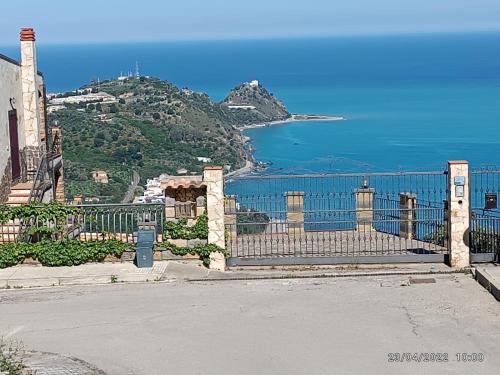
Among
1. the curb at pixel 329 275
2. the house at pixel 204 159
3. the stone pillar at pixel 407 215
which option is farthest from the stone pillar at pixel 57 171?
the house at pixel 204 159

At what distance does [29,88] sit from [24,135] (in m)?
1.26

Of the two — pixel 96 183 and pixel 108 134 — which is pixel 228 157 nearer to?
pixel 108 134

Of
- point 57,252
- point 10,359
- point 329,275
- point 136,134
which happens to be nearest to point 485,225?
point 329,275

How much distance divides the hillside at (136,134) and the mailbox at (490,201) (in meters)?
28.4

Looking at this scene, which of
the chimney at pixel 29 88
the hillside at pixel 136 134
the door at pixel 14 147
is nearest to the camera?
the door at pixel 14 147

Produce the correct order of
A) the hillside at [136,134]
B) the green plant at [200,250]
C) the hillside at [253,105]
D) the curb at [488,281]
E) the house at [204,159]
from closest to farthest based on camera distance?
1. the curb at [488,281]
2. the green plant at [200,250]
3. the hillside at [136,134]
4. the house at [204,159]
5. the hillside at [253,105]

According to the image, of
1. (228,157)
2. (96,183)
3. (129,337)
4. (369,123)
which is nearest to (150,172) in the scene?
(96,183)

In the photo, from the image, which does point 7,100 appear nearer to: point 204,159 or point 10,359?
point 10,359

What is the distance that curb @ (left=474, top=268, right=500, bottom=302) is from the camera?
600 inches

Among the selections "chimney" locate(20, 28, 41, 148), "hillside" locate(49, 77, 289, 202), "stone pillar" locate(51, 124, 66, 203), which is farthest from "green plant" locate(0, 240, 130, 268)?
"hillside" locate(49, 77, 289, 202)

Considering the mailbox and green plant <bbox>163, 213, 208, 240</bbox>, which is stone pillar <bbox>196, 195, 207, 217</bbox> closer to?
green plant <bbox>163, 213, 208, 240</bbox>

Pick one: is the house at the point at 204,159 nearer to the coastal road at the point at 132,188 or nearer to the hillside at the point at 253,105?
the coastal road at the point at 132,188

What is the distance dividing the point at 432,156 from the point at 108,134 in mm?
41026

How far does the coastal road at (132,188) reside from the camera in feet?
156
